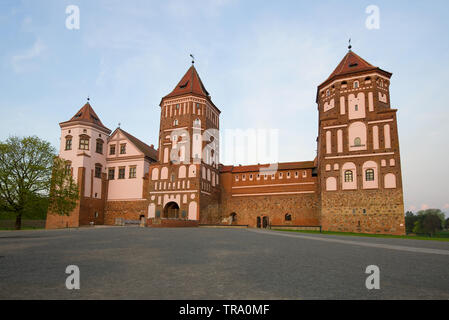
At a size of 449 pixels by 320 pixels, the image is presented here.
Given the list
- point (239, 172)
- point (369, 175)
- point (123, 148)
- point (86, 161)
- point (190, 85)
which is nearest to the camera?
point (369, 175)

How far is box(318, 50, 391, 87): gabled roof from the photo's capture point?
31744mm

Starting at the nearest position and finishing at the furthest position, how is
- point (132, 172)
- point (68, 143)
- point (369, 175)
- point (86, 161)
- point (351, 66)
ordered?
point (369, 175)
point (351, 66)
point (86, 161)
point (68, 143)
point (132, 172)

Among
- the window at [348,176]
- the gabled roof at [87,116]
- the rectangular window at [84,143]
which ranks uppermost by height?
the gabled roof at [87,116]

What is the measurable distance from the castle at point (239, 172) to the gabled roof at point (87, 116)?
0.59ft

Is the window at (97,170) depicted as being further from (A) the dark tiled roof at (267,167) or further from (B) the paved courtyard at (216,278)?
(B) the paved courtyard at (216,278)

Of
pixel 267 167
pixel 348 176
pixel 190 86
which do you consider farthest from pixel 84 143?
pixel 348 176

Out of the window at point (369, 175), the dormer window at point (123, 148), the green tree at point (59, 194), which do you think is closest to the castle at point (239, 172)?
the window at point (369, 175)

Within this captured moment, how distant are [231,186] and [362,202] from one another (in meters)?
18.7

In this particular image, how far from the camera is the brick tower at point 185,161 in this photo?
37.4 metres

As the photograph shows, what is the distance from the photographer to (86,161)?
126 ft

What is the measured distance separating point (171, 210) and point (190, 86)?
17136 mm

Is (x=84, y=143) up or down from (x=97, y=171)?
up

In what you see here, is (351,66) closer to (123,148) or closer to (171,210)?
(171,210)
